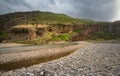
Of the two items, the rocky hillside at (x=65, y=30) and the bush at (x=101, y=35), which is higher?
the rocky hillside at (x=65, y=30)

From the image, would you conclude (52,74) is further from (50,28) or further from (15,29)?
(50,28)

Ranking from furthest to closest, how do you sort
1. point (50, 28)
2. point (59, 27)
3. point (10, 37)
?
point (59, 27) → point (50, 28) → point (10, 37)

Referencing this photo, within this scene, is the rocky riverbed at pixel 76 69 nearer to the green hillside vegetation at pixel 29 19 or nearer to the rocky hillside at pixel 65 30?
the rocky hillside at pixel 65 30

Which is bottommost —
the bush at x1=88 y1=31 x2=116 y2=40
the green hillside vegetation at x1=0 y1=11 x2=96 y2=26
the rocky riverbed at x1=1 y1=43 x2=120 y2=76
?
the bush at x1=88 y1=31 x2=116 y2=40

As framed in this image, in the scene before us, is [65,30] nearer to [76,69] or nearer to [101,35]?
[101,35]

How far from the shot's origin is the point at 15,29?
9962 centimetres

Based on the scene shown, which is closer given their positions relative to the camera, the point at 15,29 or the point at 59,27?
the point at 15,29

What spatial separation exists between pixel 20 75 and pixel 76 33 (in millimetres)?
117605

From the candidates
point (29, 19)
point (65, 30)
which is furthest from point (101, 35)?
point (29, 19)

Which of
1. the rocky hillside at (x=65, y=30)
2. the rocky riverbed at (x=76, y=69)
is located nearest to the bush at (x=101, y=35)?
the rocky hillside at (x=65, y=30)

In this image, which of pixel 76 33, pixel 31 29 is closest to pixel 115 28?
pixel 76 33

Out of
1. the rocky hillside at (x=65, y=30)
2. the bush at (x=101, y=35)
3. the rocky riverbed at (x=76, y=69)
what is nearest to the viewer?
the rocky riverbed at (x=76, y=69)

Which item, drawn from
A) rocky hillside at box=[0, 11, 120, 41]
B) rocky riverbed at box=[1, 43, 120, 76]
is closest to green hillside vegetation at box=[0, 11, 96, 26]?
rocky hillside at box=[0, 11, 120, 41]

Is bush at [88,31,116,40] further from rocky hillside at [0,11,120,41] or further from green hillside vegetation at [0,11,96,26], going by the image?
green hillside vegetation at [0,11,96,26]
